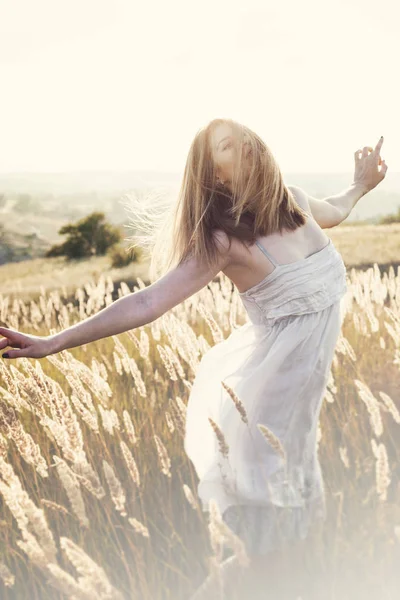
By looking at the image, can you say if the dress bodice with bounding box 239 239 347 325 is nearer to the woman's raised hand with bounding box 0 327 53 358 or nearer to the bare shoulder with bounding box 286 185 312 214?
the bare shoulder with bounding box 286 185 312 214

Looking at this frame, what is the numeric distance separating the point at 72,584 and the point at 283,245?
115cm

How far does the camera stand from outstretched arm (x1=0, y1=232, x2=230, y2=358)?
1.81 m

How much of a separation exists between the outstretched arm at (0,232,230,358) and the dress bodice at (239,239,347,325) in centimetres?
18

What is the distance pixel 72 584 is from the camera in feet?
4.38

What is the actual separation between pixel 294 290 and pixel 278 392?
32cm

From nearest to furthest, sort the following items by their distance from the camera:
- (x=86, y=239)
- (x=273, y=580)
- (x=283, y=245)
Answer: (x=273, y=580) → (x=283, y=245) → (x=86, y=239)

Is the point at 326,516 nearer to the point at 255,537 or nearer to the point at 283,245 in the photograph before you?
the point at 255,537

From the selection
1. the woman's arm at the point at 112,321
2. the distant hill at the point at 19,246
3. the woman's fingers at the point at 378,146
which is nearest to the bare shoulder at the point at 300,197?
the woman's fingers at the point at 378,146

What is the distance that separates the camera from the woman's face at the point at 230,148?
79.0 inches

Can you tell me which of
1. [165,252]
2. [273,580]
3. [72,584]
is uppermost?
[165,252]

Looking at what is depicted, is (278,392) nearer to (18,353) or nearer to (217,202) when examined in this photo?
(217,202)

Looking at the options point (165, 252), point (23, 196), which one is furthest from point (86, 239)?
point (165, 252)

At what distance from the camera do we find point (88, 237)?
32.3ft

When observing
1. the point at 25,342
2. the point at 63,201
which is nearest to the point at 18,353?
the point at 25,342
